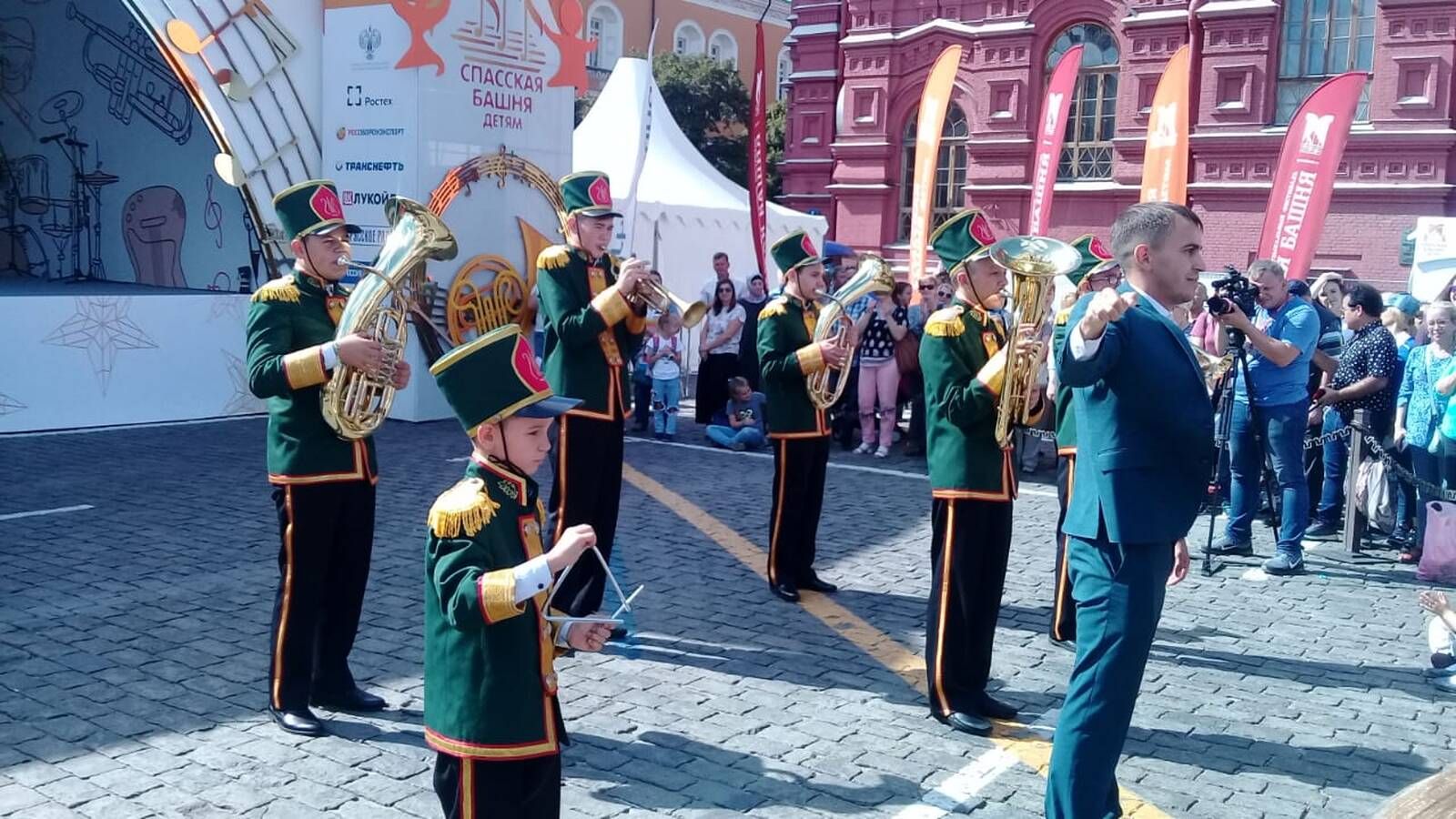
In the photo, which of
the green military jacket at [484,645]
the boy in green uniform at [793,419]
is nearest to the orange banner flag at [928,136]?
the boy in green uniform at [793,419]

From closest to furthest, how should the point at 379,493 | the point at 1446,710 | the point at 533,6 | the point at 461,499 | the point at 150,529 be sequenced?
the point at 461,499
the point at 1446,710
the point at 150,529
the point at 379,493
the point at 533,6

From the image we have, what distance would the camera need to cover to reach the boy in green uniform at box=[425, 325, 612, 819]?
10.9ft

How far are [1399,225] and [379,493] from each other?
16.1m

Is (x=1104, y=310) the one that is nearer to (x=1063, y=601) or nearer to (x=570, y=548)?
(x=570, y=548)

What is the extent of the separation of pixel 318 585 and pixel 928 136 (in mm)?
12643

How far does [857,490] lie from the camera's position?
10727 millimetres

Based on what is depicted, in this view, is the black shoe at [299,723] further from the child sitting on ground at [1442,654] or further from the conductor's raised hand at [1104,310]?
the child sitting on ground at [1442,654]

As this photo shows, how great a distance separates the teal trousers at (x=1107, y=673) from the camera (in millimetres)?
3973

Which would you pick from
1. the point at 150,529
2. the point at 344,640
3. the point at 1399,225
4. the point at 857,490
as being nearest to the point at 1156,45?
the point at 1399,225

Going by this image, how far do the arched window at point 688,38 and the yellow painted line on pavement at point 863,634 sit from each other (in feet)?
123

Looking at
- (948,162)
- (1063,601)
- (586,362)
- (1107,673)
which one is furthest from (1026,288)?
(948,162)

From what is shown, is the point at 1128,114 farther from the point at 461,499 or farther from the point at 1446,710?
the point at 461,499

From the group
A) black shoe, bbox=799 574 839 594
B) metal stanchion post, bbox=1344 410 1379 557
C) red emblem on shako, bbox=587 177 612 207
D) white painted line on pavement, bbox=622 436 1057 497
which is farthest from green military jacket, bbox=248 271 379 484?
metal stanchion post, bbox=1344 410 1379 557

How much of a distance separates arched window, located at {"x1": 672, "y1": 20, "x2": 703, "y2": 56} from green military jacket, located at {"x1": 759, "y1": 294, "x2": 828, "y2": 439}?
40.2 m
